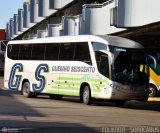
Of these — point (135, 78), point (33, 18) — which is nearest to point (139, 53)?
point (135, 78)

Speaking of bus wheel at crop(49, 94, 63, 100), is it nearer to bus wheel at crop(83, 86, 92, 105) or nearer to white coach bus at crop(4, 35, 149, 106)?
white coach bus at crop(4, 35, 149, 106)

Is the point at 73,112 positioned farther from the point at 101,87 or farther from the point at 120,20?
the point at 120,20

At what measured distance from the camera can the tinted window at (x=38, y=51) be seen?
2903 cm

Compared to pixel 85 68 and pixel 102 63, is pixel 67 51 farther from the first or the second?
pixel 102 63

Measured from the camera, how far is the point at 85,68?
25.5 metres

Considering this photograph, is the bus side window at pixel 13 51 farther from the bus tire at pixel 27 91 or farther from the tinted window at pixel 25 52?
the bus tire at pixel 27 91

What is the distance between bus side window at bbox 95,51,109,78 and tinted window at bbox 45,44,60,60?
3605 mm

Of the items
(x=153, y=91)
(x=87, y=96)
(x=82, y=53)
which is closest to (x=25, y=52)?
(x=82, y=53)

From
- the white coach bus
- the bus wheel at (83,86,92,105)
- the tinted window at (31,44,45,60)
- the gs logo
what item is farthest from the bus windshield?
the tinted window at (31,44,45,60)

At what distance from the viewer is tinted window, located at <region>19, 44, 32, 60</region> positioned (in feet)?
99.0

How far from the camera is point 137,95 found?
24266mm

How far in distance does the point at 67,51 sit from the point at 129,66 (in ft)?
11.8

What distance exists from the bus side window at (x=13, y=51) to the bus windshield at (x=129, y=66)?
27.0 feet

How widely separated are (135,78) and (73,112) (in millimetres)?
5013
